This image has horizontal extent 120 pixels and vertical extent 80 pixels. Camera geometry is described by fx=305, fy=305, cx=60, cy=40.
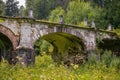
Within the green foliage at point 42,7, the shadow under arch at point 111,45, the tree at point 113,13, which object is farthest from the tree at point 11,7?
the shadow under arch at point 111,45

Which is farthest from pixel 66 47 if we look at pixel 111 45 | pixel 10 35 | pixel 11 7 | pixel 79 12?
pixel 11 7

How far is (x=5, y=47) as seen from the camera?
817 inches

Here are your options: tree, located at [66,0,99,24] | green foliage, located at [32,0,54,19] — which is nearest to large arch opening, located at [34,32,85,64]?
tree, located at [66,0,99,24]

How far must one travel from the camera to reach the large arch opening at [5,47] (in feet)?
64.2

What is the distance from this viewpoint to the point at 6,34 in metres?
18.4

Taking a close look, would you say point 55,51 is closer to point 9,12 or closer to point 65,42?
point 65,42

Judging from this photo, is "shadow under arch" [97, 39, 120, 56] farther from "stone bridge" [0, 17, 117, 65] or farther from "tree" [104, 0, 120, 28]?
"tree" [104, 0, 120, 28]

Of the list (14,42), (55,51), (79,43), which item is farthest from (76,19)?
(14,42)

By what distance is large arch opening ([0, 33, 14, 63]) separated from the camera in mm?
19558

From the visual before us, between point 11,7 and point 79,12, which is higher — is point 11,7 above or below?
above

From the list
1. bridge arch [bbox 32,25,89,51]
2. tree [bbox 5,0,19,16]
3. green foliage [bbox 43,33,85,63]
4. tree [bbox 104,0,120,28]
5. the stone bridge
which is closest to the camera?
the stone bridge

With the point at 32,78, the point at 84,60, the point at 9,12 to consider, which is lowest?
the point at 84,60

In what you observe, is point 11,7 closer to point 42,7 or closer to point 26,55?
point 42,7

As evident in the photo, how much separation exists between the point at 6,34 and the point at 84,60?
615 centimetres
